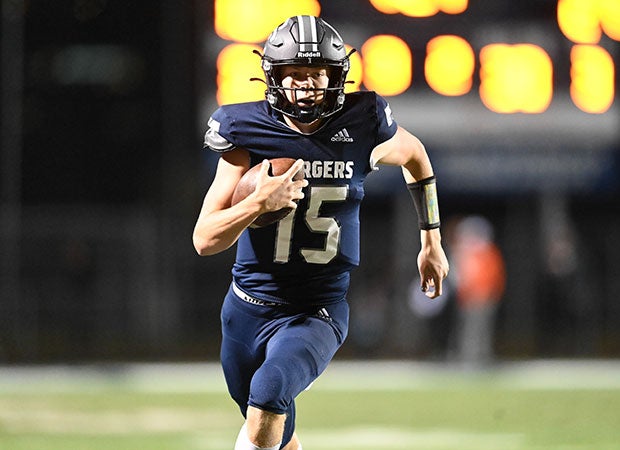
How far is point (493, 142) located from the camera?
39.3 ft

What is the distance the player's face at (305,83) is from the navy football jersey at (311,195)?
11 cm

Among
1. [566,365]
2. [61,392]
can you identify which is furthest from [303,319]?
[566,365]

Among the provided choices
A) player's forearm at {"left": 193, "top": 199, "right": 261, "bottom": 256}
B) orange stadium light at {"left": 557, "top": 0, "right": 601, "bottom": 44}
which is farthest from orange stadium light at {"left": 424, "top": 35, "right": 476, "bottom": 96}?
player's forearm at {"left": 193, "top": 199, "right": 261, "bottom": 256}

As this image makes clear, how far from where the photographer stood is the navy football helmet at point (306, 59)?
452cm

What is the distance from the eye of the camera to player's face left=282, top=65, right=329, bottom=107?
14.8 feet

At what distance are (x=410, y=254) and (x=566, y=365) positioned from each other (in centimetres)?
232

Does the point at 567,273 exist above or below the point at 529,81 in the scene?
below

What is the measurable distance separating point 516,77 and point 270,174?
23.9 feet

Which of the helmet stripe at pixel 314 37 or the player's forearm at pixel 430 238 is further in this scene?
the player's forearm at pixel 430 238

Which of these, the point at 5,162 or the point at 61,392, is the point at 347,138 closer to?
the point at 61,392

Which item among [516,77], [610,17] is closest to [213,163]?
[516,77]

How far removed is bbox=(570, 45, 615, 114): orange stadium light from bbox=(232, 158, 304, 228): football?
7.42 metres

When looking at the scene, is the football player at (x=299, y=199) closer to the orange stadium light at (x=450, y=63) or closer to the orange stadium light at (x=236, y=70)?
the orange stadium light at (x=236, y=70)

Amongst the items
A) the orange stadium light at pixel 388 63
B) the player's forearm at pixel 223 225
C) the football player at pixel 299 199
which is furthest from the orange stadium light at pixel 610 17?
the player's forearm at pixel 223 225
